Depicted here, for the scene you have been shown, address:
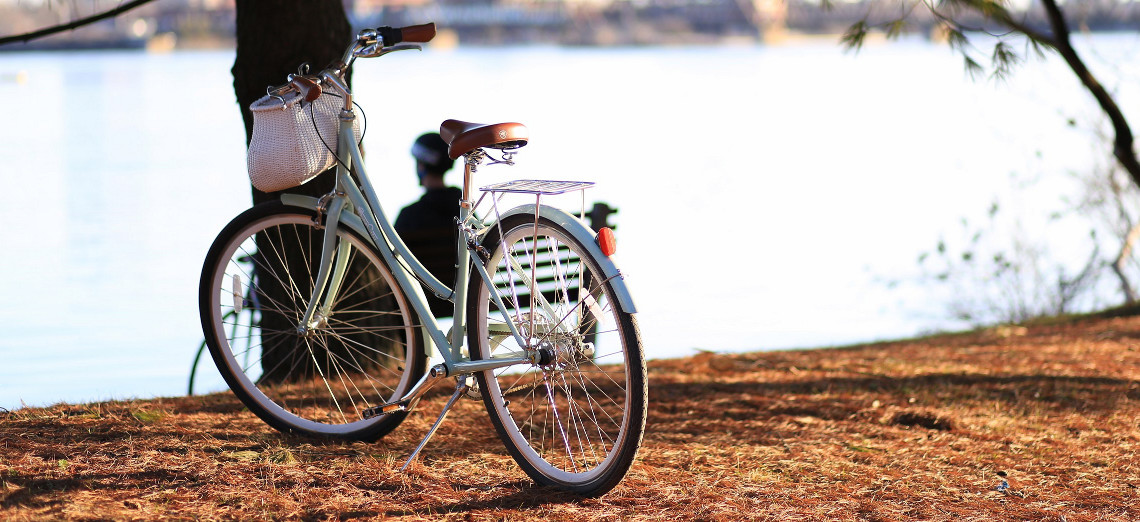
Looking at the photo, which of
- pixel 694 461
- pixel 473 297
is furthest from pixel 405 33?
pixel 694 461

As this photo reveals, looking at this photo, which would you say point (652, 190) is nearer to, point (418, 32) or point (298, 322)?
point (298, 322)

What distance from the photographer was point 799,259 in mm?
13867

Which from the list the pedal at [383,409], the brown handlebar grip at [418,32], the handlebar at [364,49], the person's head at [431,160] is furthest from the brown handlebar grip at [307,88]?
the person's head at [431,160]

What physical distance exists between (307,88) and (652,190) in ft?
51.1

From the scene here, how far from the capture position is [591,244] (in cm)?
293

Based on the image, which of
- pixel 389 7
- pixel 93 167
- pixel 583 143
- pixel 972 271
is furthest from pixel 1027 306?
pixel 389 7

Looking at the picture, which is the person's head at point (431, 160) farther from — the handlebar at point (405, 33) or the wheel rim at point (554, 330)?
the handlebar at point (405, 33)

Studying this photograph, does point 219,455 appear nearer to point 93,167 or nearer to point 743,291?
point 743,291

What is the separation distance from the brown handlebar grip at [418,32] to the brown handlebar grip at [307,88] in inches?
12.1

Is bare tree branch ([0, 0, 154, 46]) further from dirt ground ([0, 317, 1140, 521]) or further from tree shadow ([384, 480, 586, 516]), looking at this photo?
tree shadow ([384, 480, 586, 516])

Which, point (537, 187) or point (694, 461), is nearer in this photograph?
point (537, 187)

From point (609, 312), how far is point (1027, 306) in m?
7.94

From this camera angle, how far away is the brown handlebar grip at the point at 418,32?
3334 mm

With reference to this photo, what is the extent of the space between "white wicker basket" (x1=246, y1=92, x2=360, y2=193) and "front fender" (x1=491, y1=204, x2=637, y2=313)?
2.39 ft
